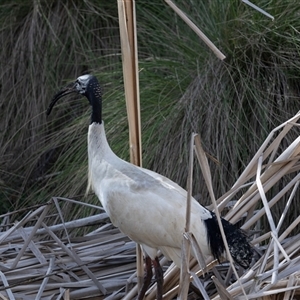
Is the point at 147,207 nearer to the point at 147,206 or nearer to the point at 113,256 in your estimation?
the point at 147,206

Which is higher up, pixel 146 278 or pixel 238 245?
pixel 238 245

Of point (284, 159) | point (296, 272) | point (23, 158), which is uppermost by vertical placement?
point (284, 159)

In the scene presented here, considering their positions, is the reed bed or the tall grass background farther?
the tall grass background

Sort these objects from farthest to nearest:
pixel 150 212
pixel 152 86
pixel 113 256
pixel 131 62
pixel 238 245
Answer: pixel 152 86 → pixel 113 256 → pixel 150 212 → pixel 238 245 → pixel 131 62

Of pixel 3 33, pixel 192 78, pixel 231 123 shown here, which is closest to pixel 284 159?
pixel 231 123

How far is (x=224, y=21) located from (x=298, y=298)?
182 cm

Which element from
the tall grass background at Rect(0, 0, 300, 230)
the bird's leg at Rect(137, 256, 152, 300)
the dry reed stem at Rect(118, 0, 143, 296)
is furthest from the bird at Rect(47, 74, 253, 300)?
the tall grass background at Rect(0, 0, 300, 230)

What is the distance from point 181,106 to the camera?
4363 mm

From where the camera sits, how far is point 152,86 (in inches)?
177

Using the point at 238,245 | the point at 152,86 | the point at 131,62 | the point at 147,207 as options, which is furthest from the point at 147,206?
the point at 152,86

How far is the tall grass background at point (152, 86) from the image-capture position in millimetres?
4207

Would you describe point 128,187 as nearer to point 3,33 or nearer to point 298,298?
point 298,298

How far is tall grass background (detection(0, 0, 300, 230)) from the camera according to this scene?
13.8 feet

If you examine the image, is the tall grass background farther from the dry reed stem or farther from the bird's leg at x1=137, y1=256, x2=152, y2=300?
the dry reed stem
